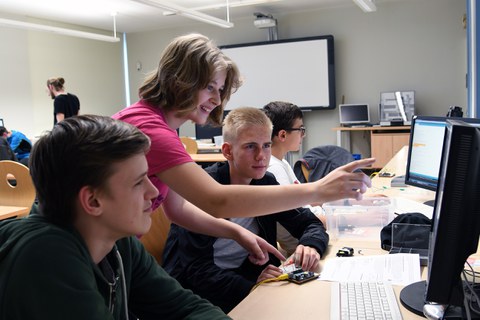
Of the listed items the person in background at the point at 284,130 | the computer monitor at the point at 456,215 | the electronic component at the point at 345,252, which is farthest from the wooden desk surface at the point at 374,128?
the computer monitor at the point at 456,215

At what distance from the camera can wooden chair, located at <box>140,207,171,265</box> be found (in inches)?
67.2

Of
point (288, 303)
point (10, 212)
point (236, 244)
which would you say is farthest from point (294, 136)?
point (10, 212)

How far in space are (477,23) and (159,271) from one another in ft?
10.7

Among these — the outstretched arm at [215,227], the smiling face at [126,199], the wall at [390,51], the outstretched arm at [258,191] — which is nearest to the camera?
the smiling face at [126,199]

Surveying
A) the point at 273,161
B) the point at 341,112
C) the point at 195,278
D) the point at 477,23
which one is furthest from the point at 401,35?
the point at 195,278

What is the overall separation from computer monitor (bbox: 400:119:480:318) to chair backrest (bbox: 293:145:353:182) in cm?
213

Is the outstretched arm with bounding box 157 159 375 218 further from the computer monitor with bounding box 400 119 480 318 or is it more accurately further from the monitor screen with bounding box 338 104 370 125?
the monitor screen with bounding box 338 104 370 125

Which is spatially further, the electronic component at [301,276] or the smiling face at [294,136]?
the smiling face at [294,136]

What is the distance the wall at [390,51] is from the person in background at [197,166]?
20.2 feet

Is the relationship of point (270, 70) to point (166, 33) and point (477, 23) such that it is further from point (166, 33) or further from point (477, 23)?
point (477, 23)

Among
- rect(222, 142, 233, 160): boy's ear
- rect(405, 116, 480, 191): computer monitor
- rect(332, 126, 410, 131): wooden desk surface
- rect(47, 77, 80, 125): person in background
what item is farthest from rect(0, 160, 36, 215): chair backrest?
rect(332, 126, 410, 131): wooden desk surface

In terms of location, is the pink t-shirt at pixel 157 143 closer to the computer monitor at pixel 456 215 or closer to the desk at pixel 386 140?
the computer monitor at pixel 456 215

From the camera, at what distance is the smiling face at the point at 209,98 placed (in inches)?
59.5

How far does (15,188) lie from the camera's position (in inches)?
125
